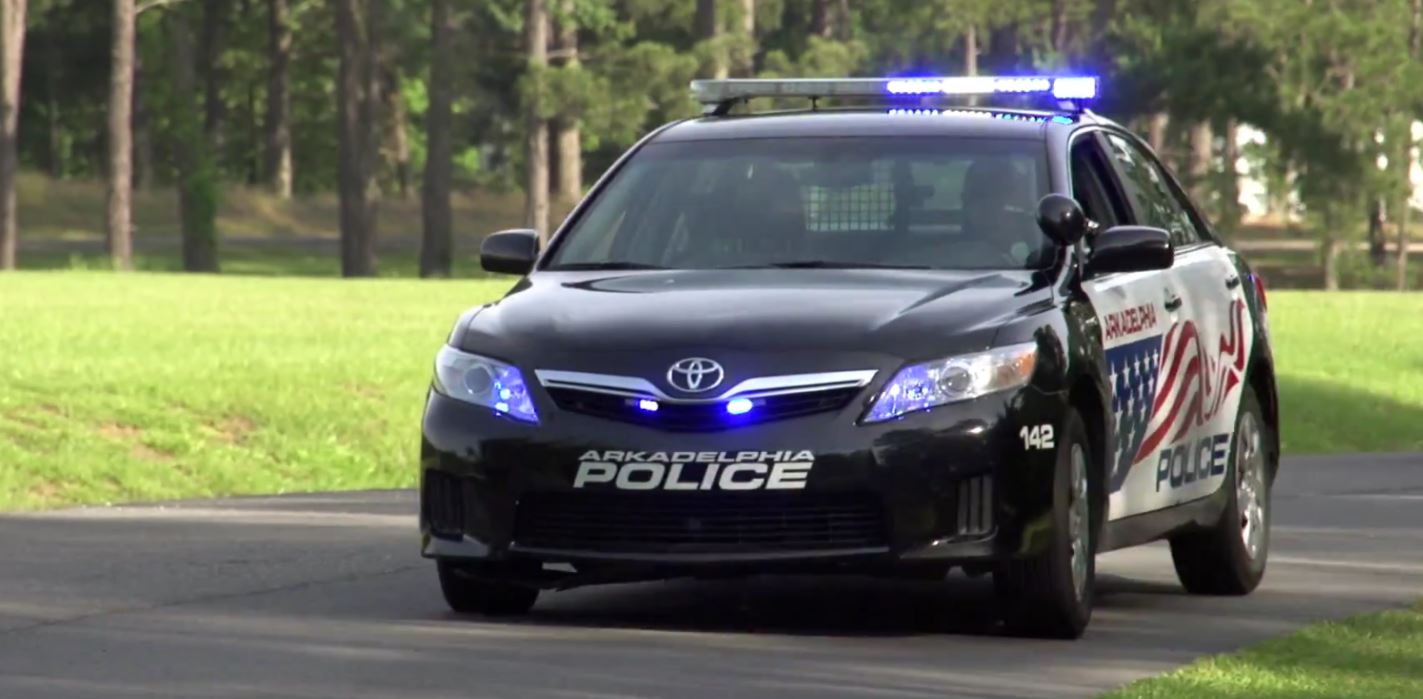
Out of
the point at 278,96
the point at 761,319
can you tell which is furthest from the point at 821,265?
the point at 278,96

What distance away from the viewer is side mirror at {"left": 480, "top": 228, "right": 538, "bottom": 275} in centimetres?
1049

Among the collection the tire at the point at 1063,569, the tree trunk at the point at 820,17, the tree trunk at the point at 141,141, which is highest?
the tire at the point at 1063,569

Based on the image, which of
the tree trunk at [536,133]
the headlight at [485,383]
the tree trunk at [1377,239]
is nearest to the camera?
the headlight at [485,383]

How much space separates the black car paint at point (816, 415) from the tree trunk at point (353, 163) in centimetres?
5578

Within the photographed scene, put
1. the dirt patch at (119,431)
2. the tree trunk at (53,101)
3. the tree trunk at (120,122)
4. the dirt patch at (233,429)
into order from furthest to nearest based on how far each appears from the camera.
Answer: the tree trunk at (53,101), the tree trunk at (120,122), the dirt patch at (233,429), the dirt patch at (119,431)

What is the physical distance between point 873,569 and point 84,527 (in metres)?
5.30

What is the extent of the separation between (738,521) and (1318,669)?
1638 millimetres

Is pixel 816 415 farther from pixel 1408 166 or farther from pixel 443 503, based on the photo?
pixel 1408 166

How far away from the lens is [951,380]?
908 cm

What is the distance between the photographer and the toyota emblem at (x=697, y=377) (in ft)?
29.4

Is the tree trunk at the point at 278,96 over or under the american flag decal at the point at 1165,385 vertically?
under

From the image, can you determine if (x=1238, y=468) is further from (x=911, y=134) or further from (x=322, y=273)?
(x=322, y=273)

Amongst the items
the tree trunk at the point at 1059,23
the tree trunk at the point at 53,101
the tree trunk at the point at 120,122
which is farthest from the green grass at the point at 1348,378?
the tree trunk at the point at 53,101

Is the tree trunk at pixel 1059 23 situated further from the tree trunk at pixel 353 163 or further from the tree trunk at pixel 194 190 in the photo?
the tree trunk at pixel 194 190
